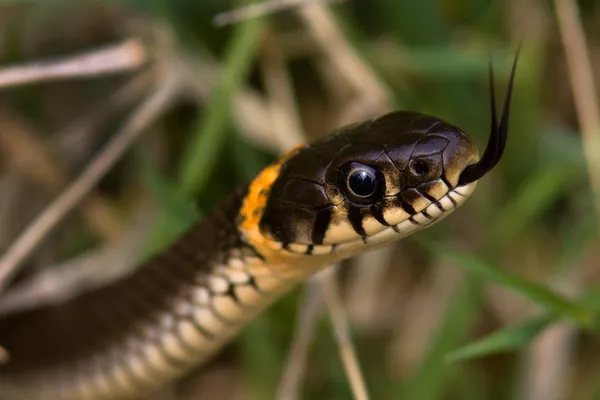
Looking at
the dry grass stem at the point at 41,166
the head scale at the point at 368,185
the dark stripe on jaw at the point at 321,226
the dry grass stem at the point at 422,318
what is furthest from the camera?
the dry grass stem at the point at 41,166

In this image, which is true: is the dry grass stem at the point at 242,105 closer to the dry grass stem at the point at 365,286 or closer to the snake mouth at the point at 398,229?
the dry grass stem at the point at 365,286

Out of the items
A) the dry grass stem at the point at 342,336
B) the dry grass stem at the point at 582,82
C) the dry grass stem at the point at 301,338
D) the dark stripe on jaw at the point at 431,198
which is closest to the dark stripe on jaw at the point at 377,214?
the dark stripe on jaw at the point at 431,198

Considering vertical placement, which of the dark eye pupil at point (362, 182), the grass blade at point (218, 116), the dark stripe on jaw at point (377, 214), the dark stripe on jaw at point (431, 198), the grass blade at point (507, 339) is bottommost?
the grass blade at point (507, 339)

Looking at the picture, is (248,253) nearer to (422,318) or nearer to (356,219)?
(356,219)

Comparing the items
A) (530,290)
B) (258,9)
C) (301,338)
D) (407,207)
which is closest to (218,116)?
(258,9)

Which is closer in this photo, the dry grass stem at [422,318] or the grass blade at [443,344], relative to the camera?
the grass blade at [443,344]

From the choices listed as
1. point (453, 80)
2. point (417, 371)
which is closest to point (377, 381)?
point (417, 371)

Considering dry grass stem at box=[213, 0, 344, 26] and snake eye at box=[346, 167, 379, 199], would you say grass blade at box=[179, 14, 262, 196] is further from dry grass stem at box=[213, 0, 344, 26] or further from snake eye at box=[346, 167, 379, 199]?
snake eye at box=[346, 167, 379, 199]
